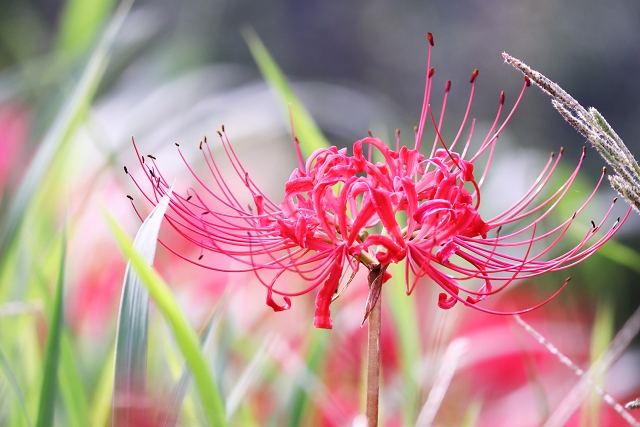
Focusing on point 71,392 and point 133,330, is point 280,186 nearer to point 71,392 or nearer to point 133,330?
point 71,392

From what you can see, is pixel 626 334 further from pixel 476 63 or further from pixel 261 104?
pixel 476 63

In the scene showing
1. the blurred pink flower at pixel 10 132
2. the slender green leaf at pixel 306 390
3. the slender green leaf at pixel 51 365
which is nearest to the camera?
the slender green leaf at pixel 51 365

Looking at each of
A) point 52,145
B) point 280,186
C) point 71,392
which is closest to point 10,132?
point 280,186

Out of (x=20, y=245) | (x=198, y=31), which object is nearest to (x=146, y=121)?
(x=20, y=245)

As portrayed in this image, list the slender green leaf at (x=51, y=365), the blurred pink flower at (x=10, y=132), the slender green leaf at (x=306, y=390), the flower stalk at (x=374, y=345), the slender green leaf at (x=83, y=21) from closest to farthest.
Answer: the flower stalk at (x=374, y=345) → the slender green leaf at (x=51, y=365) → the slender green leaf at (x=306, y=390) → the slender green leaf at (x=83, y=21) → the blurred pink flower at (x=10, y=132)

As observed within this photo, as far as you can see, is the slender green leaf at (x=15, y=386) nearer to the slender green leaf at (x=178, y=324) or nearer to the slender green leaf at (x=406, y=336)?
the slender green leaf at (x=178, y=324)

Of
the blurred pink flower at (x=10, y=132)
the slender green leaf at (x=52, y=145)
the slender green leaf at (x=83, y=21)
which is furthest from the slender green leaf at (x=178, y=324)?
the blurred pink flower at (x=10, y=132)
